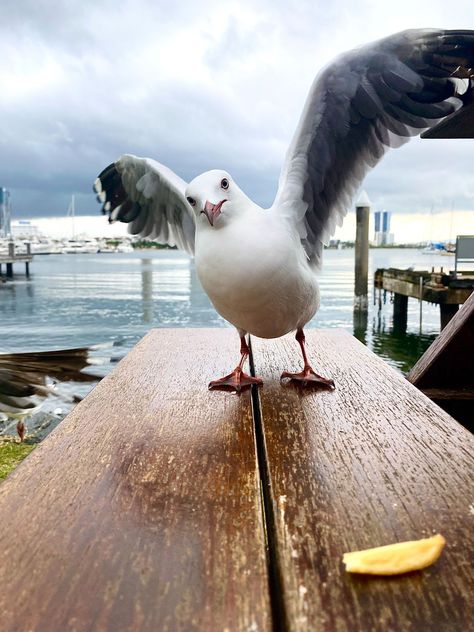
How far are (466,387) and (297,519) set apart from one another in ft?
7.30

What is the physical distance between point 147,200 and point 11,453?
11.2 ft

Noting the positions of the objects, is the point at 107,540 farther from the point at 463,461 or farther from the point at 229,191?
the point at 229,191

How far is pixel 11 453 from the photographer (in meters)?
5.54

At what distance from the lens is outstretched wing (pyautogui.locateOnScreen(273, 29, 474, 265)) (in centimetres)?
237

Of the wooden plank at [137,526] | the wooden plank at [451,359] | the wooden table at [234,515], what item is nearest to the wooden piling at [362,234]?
the wooden plank at [451,359]

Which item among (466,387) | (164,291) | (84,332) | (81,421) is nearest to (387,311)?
(84,332)

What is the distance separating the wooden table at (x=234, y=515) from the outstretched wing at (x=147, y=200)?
153cm

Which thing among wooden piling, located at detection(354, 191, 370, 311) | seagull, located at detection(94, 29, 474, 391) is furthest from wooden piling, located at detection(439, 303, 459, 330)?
seagull, located at detection(94, 29, 474, 391)

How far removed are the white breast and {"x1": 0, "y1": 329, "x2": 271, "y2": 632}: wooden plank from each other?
0.47 m

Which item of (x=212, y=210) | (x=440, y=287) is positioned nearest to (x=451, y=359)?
(x=212, y=210)

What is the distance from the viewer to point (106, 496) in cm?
124

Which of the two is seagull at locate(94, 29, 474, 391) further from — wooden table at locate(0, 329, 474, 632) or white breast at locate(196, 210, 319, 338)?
wooden table at locate(0, 329, 474, 632)

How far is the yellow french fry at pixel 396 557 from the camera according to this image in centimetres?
93

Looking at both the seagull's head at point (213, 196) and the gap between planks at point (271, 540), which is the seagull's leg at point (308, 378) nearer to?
the gap between planks at point (271, 540)
